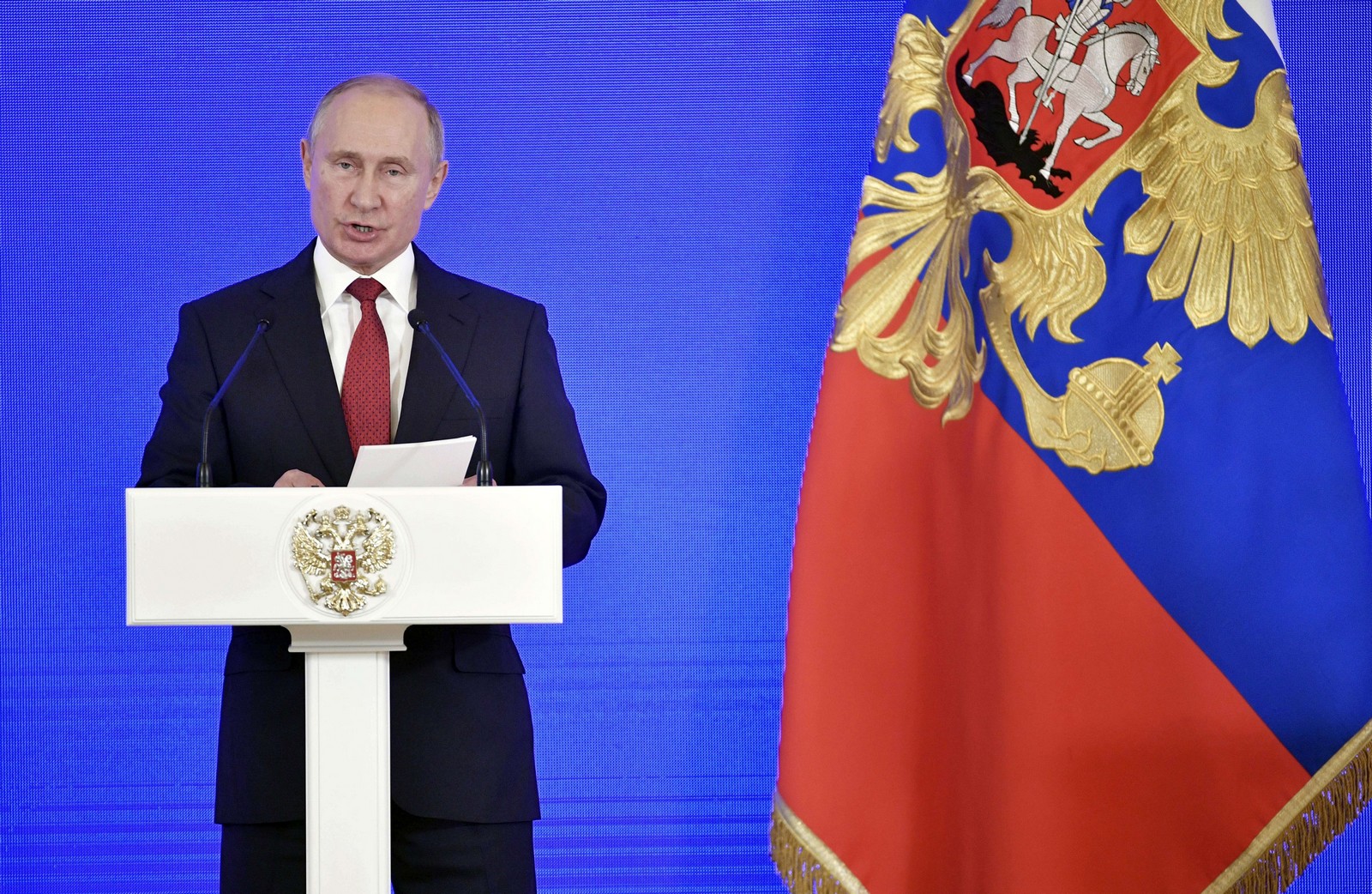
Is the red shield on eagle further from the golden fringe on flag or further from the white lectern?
the white lectern

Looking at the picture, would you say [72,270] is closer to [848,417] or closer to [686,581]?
[686,581]

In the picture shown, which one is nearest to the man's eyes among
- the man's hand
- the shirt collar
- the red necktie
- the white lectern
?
the shirt collar

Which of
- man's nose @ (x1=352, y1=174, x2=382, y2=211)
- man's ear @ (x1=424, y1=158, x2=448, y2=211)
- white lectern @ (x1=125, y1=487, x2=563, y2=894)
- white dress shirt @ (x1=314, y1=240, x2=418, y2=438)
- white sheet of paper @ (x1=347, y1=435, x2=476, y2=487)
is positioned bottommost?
white lectern @ (x1=125, y1=487, x2=563, y2=894)

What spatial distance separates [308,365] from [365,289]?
150 mm

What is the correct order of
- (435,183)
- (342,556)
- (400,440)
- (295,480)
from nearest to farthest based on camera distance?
1. (342,556)
2. (295,480)
3. (400,440)
4. (435,183)

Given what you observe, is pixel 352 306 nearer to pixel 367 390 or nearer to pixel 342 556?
pixel 367 390

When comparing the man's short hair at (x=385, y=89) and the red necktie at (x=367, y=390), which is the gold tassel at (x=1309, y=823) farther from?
the man's short hair at (x=385, y=89)

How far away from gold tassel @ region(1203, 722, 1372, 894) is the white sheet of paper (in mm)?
1232

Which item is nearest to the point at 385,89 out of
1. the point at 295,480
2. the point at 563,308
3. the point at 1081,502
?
the point at 295,480

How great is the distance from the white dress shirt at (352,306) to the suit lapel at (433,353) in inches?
1.1

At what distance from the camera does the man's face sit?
196 cm

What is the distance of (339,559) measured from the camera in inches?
54.5

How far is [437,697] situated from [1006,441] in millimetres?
904

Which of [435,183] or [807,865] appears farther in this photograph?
[435,183]
